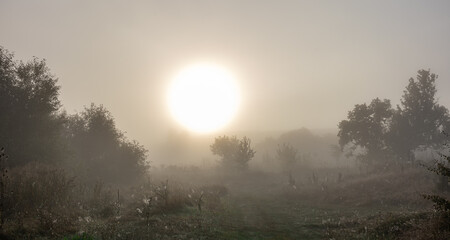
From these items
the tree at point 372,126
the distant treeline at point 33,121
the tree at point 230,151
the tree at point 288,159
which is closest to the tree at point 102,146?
the distant treeline at point 33,121

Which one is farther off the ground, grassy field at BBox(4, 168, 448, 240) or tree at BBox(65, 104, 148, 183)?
tree at BBox(65, 104, 148, 183)

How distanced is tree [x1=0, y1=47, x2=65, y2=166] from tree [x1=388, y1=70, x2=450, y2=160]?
5390 cm

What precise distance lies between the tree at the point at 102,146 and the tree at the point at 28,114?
983 cm

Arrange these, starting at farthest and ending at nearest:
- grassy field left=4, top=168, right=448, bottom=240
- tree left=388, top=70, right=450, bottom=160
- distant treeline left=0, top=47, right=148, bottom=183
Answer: tree left=388, top=70, right=450, bottom=160, distant treeline left=0, top=47, right=148, bottom=183, grassy field left=4, top=168, right=448, bottom=240

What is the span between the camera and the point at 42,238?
38.0ft

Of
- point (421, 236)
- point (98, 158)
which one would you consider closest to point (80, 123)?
point (98, 158)

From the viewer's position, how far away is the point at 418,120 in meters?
58.6

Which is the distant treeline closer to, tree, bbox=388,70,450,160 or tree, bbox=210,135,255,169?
tree, bbox=210,135,255,169

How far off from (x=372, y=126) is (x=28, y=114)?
53.8 meters

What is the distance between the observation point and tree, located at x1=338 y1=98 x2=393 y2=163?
197 feet

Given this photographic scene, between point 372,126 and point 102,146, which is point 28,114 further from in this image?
point 372,126

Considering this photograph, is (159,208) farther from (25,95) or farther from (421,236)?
(25,95)

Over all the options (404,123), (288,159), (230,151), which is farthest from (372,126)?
(230,151)

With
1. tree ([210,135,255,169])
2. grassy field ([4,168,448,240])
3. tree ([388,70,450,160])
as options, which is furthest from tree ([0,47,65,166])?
tree ([388,70,450,160])
